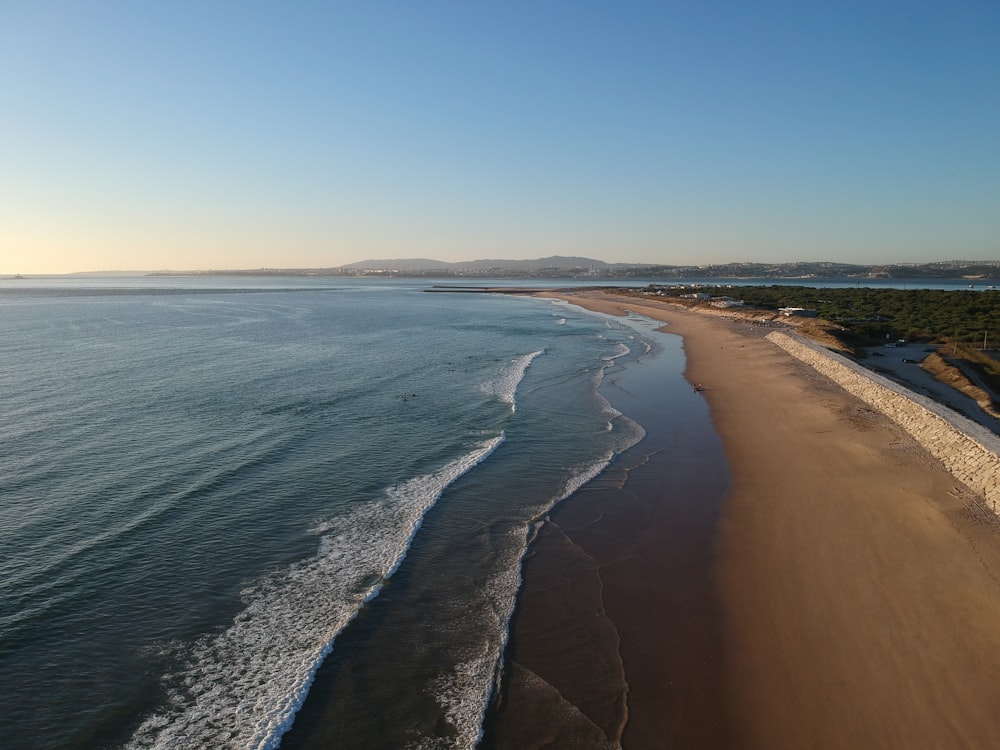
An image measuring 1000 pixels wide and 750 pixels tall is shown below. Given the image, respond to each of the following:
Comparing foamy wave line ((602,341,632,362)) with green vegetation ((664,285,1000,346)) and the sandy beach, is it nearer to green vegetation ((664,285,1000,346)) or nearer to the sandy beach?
green vegetation ((664,285,1000,346))

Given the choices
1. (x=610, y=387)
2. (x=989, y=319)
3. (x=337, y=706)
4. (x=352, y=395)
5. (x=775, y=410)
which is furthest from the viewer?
(x=989, y=319)

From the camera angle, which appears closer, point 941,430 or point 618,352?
point 941,430

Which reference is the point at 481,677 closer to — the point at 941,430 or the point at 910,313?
the point at 941,430

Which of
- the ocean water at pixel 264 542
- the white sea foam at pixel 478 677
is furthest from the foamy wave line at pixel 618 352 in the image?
the white sea foam at pixel 478 677

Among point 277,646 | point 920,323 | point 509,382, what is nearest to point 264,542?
point 277,646

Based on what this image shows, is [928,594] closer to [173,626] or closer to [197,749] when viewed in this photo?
[197,749]

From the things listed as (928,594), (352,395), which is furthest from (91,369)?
(928,594)
